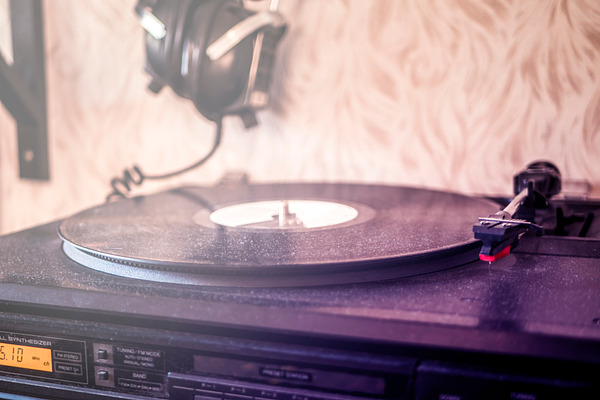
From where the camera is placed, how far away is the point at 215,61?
2.72 feet

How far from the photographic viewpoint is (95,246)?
1.74 ft

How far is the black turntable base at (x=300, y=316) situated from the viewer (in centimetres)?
39

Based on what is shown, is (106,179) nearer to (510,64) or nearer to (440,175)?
(440,175)

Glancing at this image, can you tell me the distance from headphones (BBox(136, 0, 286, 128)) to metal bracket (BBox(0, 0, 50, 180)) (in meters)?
0.41

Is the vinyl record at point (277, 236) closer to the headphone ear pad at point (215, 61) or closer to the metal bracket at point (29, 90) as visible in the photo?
the headphone ear pad at point (215, 61)

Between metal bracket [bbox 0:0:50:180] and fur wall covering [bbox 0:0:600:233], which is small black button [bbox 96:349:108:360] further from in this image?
metal bracket [bbox 0:0:50:180]

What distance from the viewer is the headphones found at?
2.68ft

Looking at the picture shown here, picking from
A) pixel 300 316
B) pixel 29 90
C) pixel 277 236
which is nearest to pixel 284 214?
pixel 277 236

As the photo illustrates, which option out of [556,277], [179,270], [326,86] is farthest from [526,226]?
[326,86]

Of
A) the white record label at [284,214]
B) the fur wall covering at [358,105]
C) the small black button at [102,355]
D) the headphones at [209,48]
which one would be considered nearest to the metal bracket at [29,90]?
the fur wall covering at [358,105]

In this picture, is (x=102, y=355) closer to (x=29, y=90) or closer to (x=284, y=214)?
(x=284, y=214)

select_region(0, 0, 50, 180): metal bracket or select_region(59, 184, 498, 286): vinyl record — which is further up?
select_region(0, 0, 50, 180): metal bracket

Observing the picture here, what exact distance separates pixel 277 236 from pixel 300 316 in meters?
0.18

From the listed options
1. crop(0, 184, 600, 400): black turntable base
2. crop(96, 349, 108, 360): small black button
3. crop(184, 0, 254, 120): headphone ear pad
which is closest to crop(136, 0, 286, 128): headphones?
crop(184, 0, 254, 120): headphone ear pad
